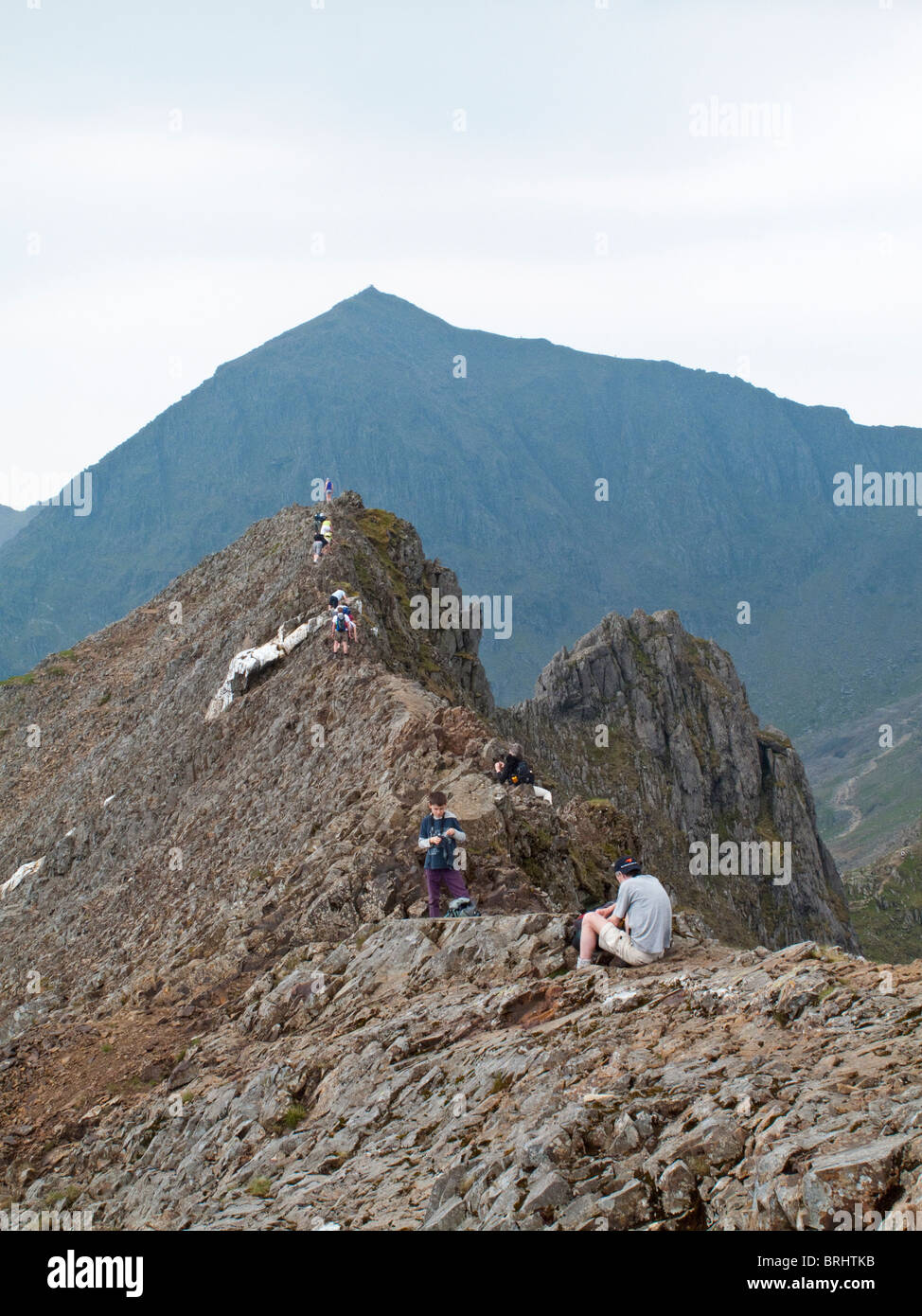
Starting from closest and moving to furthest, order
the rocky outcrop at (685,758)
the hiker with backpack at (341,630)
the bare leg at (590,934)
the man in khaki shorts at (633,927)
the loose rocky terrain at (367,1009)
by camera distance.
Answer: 1. the loose rocky terrain at (367,1009)
2. the man in khaki shorts at (633,927)
3. the bare leg at (590,934)
4. the hiker with backpack at (341,630)
5. the rocky outcrop at (685,758)

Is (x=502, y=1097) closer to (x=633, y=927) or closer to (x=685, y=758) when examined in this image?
(x=633, y=927)

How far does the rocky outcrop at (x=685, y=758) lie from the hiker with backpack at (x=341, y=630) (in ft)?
312

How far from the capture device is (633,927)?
15.9 m

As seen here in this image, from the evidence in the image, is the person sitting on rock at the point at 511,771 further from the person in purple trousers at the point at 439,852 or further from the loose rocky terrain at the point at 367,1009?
the person in purple trousers at the point at 439,852

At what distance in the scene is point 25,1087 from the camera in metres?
21.4

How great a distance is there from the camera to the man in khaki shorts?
1582cm

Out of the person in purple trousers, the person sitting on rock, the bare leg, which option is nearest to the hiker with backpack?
the person sitting on rock

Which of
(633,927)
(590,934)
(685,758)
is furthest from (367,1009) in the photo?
(685,758)

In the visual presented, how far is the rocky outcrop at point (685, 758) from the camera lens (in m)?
141

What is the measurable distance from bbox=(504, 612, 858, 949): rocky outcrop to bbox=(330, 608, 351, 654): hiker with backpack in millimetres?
95079

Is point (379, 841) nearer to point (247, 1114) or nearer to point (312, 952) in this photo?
point (312, 952)

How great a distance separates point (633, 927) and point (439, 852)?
17.1 ft

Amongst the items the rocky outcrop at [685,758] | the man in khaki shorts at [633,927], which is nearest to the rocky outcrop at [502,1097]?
the man in khaki shorts at [633,927]

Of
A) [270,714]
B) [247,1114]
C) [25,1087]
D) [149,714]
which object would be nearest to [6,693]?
[149,714]
